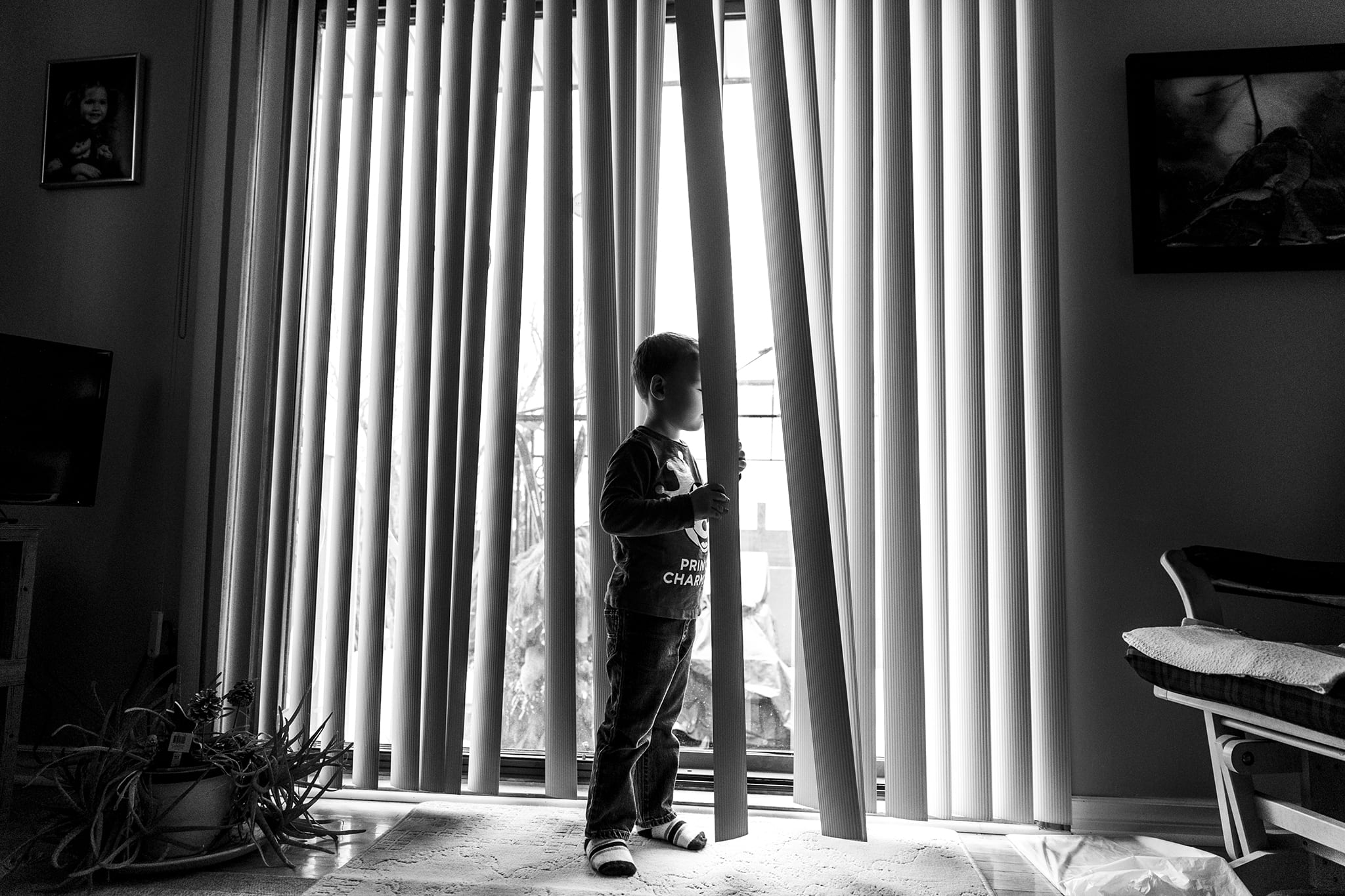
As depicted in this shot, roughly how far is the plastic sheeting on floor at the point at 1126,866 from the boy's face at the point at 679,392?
3.39 feet

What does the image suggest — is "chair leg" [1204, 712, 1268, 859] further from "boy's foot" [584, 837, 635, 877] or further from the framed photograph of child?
the framed photograph of child

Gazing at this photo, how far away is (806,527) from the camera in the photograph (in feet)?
5.14

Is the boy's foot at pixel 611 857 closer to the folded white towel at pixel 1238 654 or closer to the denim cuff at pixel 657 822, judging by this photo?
the denim cuff at pixel 657 822

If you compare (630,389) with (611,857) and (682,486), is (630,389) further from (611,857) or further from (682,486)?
(611,857)

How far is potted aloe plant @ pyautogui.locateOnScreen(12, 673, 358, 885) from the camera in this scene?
1379 mm

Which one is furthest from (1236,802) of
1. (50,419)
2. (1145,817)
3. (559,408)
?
(50,419)

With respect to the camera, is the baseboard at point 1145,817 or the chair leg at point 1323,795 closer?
the chair leg at point 1323,795

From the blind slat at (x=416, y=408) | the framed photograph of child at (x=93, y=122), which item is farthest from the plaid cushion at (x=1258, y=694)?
the framed photograph of child at (x=93, y=122)

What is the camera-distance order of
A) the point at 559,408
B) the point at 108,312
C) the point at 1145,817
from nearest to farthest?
the point at 1145,817, the point at 559,408, the point at 108,312

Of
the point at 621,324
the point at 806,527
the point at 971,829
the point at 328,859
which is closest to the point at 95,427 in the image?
the point at 328,859

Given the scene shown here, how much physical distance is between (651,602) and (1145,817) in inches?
44.3

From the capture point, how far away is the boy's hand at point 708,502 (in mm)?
1401

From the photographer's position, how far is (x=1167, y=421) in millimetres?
1727

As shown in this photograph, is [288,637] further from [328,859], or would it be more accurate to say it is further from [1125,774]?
[1125,774]
